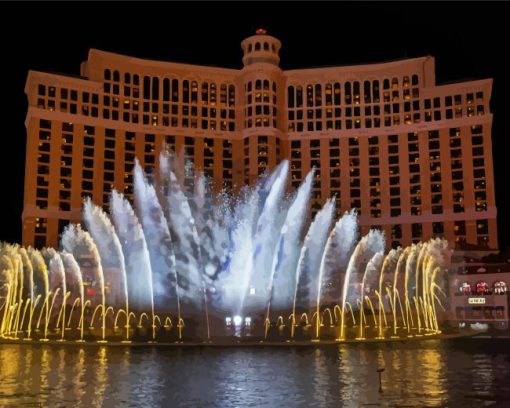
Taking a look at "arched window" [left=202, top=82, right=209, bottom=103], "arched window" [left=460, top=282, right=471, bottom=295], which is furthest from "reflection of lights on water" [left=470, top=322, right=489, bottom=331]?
"arched window" [left=202, top=82, right=209, bottom=103]

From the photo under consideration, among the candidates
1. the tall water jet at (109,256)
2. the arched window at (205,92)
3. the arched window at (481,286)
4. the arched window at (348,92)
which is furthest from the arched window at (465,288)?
the arched window at (205,92)

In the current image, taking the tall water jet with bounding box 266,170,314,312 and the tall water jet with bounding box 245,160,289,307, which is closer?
the tall water jet with bounding box 245,160,289,307

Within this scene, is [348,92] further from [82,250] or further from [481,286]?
[82,250]

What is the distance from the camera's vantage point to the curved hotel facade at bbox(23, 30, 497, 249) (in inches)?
4437

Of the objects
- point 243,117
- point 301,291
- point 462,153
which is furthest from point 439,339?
point 243,117

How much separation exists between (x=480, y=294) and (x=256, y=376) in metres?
54.1

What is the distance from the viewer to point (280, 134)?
12206 centimetres

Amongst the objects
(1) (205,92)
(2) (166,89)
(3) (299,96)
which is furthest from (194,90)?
(3) (299,96)

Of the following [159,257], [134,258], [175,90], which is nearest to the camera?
[159,257]

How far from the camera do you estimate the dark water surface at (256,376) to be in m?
22.7

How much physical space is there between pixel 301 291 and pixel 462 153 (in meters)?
43.5

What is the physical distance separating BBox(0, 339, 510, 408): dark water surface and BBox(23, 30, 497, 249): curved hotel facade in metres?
74.3

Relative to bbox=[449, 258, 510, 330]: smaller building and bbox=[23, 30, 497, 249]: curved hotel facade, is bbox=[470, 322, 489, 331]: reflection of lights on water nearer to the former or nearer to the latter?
bbox=[449, 258, 510, 330]: smaller building

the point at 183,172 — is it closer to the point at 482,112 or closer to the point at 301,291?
the point at 301,291
